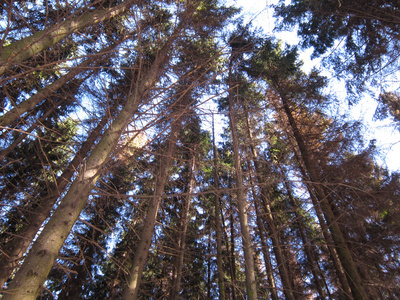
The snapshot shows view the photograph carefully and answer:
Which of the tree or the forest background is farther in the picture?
the tree

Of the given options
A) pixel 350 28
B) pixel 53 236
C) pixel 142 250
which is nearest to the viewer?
pixel 53 236

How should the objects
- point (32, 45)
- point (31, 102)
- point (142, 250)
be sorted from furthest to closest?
point (142, 250) < point (31, 102) < point (32, 45)

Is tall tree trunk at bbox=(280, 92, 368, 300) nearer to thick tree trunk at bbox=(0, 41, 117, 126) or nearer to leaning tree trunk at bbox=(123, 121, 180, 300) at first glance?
leaning tree trunk at bbox=(123, 121, 180, 300)

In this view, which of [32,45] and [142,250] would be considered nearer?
[32,45]

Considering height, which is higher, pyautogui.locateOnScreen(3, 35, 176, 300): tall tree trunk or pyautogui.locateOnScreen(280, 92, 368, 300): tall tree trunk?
pyautogui.locateOnScreen(280, 92, 368, 300): tall tree trunk

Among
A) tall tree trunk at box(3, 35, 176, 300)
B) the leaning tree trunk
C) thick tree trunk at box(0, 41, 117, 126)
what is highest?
thick tree trunk at box(0, 41, 117, 126)

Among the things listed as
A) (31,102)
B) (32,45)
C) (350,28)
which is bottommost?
(32,45)

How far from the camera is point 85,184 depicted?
2.11 metres

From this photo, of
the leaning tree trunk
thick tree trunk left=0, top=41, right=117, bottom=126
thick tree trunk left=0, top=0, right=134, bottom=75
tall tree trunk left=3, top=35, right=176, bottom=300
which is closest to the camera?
tall tree trunk left=3, top=35, right=176, bottom=300

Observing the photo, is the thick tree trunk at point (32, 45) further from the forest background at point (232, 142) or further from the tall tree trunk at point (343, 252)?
the tall tree trunk at point (343, 252)

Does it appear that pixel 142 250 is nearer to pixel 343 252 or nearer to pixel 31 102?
pixel 31 102

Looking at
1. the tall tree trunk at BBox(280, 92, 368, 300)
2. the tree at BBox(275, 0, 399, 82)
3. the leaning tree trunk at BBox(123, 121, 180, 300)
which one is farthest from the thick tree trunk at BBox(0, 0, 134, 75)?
the tree at BBox(275, 0, 399, 82)

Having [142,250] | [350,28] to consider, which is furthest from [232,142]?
[350,28]

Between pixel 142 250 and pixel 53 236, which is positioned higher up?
pixel 142 250
